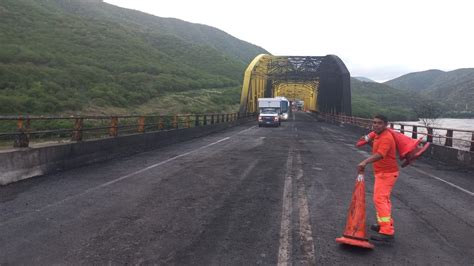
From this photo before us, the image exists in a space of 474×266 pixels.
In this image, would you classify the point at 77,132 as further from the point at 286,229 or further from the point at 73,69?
the point at 73,69

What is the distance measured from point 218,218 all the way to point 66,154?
6885 millimetres

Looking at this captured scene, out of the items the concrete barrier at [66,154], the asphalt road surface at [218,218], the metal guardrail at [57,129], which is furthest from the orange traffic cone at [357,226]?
the concrete barrier at [66,154]

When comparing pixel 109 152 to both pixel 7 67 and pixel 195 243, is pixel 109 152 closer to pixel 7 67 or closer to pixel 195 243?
pixel 195 243

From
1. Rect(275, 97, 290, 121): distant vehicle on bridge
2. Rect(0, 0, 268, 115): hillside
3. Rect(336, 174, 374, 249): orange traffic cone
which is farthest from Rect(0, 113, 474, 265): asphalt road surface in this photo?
Rect(275, 97, 290, 121): distant vehicle on bridge

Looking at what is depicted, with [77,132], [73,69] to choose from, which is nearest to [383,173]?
[77,132]

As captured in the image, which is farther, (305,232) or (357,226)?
(305,232)

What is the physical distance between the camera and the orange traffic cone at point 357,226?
495cm

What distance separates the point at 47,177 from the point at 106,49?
81.9 m

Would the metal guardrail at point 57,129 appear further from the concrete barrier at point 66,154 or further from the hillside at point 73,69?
the hillside at point 73,69

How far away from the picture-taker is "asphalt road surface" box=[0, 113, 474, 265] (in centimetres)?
462

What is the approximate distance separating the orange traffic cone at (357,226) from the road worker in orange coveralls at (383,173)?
340 millimetres

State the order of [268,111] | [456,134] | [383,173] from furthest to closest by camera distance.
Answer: [456,134], [268,111], [383,173]

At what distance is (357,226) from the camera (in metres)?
5.08

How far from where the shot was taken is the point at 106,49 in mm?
85500
